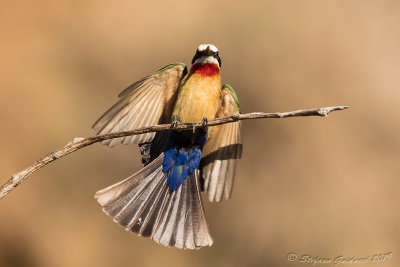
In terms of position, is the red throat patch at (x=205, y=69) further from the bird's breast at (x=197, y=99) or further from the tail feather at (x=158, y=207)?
the tail feather at (x=158, y=207)

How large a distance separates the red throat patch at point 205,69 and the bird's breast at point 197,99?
1 centimetres

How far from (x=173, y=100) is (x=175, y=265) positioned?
4.67 feet

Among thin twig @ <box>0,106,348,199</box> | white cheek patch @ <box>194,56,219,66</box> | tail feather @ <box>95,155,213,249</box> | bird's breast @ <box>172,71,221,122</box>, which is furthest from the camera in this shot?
white cheek patch @ <box>194,56,219,66</box>

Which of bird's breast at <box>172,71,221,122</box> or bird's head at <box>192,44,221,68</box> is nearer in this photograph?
bird's breast at <box>172,71,221,122</box>

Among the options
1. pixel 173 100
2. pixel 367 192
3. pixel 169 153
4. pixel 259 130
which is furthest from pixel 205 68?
pixel 367 192

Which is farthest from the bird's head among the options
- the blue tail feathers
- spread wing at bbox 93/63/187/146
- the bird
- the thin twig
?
the thin twig

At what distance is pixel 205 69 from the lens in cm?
261

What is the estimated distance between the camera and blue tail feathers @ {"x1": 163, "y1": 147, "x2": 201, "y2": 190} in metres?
2.59

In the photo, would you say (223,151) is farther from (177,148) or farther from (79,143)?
(79,143)

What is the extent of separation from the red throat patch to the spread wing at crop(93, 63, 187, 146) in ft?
0.23

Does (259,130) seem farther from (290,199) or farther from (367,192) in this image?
(367,192)

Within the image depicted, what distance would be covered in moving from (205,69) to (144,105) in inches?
14.6

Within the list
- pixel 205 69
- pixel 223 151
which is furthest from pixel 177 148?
pixel 205 69

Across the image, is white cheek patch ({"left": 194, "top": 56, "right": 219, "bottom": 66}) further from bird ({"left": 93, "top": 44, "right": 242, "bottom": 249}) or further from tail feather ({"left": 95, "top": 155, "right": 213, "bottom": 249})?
tail feather ({"left": 95, "top": 155, "right": 213, "bottom": 249})
